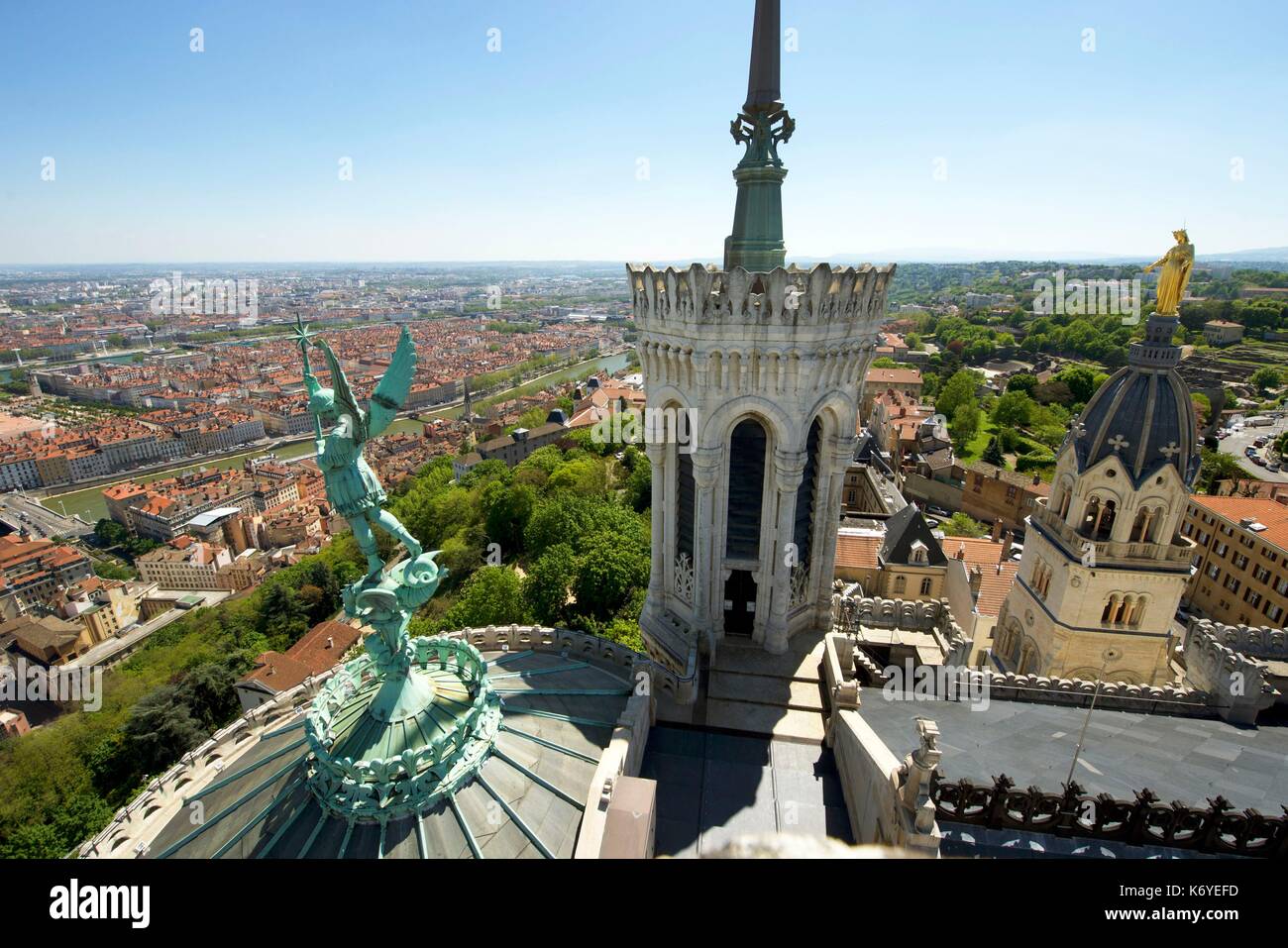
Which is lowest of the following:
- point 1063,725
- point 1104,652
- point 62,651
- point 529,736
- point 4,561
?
point 62,651

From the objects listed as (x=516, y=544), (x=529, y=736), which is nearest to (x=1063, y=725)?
(x=529, y=736)

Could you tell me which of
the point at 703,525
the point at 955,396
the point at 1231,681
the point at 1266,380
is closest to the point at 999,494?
the point at 955,396

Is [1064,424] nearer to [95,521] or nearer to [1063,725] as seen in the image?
[1063,725]

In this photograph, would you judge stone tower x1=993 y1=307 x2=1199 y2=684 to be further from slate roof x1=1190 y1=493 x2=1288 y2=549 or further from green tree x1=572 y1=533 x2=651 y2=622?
slate roof x1=1190 y1=493 x2=1288 y2=549

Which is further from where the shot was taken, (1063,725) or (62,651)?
(62,651)

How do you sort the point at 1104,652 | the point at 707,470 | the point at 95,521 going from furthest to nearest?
the point at 95,521
the point at 1104,652
the point at 707,470
